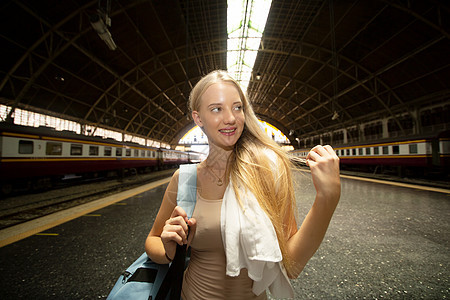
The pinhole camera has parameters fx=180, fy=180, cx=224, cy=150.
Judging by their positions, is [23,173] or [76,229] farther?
[23,173]

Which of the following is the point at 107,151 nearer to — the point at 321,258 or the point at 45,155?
the point at 45,155

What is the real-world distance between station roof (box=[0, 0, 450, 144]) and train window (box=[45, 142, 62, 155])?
6.01 meters

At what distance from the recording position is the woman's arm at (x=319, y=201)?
0.89 meters

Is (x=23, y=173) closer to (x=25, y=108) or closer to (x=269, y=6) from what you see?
(x=25, y=108)

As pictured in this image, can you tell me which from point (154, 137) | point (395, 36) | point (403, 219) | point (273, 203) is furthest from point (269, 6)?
point (154, 137)

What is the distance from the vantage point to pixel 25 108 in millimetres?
15320

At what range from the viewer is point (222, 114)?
3.72ft

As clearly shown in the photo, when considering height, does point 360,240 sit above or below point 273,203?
below

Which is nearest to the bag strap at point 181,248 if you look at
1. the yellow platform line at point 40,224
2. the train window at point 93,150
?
the yellow platform line at point 40,224

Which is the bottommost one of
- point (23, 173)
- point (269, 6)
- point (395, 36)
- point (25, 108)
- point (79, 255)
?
point (79, 255)

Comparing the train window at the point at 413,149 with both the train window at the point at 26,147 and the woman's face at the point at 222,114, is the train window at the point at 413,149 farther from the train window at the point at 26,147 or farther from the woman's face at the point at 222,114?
the train window at the point at 26,147

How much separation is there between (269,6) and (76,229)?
16.4 m

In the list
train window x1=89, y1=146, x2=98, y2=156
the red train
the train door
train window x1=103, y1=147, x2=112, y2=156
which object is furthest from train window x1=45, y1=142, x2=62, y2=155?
the train door

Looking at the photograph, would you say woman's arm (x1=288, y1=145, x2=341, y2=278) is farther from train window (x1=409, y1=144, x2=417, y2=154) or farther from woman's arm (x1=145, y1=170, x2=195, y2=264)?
train window (x1=409, y1=144, x2=417, y2=154)
